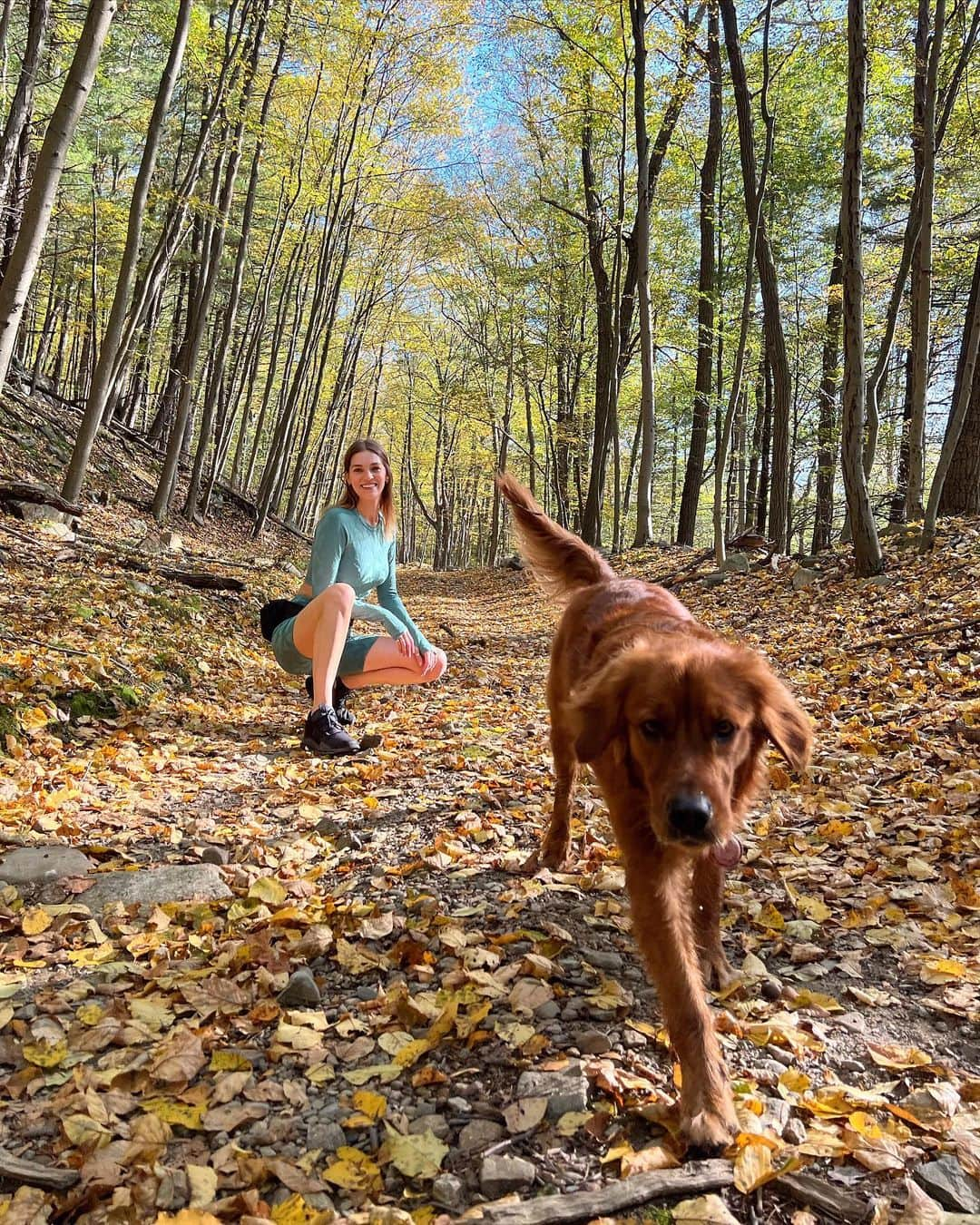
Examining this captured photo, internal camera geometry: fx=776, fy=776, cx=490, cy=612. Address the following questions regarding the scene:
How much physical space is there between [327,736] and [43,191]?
16.4ft

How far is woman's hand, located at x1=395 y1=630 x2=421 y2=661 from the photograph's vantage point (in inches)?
225

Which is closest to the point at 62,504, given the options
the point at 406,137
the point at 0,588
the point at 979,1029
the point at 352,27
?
the point at 0,588

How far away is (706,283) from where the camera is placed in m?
16.8

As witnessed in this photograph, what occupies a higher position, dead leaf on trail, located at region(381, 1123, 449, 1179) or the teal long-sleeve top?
the teal long-sleeve top

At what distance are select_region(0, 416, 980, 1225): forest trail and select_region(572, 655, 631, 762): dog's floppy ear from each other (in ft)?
2.68

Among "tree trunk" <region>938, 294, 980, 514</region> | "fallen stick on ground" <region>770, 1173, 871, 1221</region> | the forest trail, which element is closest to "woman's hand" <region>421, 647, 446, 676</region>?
the forest trail

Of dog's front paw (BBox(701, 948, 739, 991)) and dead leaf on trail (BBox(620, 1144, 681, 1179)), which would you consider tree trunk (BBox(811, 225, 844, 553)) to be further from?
dead leaf on trail (BBox(620, 1144, 681, 1179))

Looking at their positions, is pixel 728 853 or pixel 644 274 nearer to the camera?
pixel 728 853

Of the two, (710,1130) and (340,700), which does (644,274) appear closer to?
(340,700)

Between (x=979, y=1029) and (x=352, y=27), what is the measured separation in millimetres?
18589

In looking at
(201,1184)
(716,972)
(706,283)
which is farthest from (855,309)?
(201,1184)

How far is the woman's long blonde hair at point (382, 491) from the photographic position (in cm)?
581

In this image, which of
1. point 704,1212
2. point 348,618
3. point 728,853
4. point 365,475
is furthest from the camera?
point 365,475

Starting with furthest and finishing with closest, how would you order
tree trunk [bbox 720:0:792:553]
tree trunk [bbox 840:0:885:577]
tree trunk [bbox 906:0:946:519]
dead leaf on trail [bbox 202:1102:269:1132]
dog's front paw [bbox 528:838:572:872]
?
tree trunk [bbox 720:0:792:553], tree trunk [bbox 906:0:946:519], tree trunk [bbox 840:0:885:577], dog's front paw [bbox 528:838:572:872], dead leaf on trail [bbox 202:1102:269:1132]
